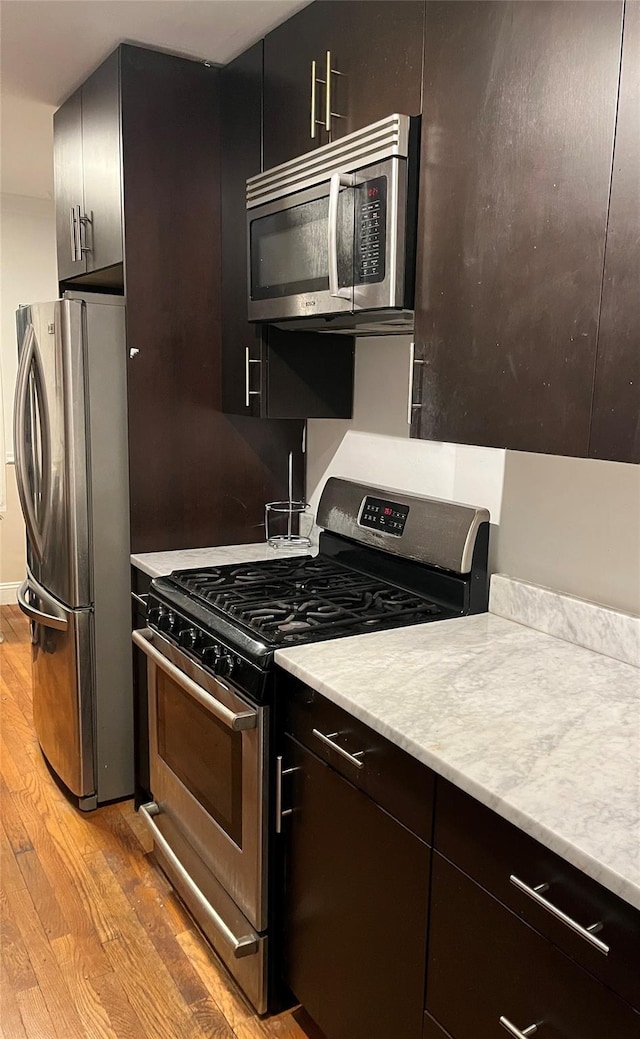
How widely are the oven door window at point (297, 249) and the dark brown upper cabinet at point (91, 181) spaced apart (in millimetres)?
487

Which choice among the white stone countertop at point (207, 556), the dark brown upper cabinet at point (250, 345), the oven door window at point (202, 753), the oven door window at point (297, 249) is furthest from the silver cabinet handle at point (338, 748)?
the dark brown upper cabinet at point (250, 345)

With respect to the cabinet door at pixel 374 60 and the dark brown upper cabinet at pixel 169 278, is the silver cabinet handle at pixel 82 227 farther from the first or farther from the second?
the cabinet door at pixel 374 60

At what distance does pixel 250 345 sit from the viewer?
2.36 m

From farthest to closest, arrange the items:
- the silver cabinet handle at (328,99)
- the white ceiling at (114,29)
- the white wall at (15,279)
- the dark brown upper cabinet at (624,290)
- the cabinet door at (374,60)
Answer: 1. the white wall at (15,279)
2. the white ceiling at (114,29)
3. the silver cabinet handle at (328,99)
4. the cabinet door at (374,60)
5. the dark brown upper cabinet at (624,290)

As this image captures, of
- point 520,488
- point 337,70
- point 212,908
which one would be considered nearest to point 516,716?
point 520,488

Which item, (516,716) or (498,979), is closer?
(498,979)

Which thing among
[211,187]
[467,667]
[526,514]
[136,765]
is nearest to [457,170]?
[526,514]

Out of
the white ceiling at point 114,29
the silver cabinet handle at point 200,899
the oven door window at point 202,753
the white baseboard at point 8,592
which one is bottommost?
the white baseboard at point 8,592

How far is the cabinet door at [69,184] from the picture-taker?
2.62m

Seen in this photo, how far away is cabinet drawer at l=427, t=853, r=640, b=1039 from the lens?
98cm

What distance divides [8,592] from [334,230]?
375 centimetres

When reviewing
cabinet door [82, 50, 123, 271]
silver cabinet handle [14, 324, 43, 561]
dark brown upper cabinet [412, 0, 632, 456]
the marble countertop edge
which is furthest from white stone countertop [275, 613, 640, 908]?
cabinet door [82, 50, 123, 271]

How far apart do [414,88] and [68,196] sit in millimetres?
1585

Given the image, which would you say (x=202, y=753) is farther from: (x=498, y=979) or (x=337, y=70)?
(x=337, y=70)
